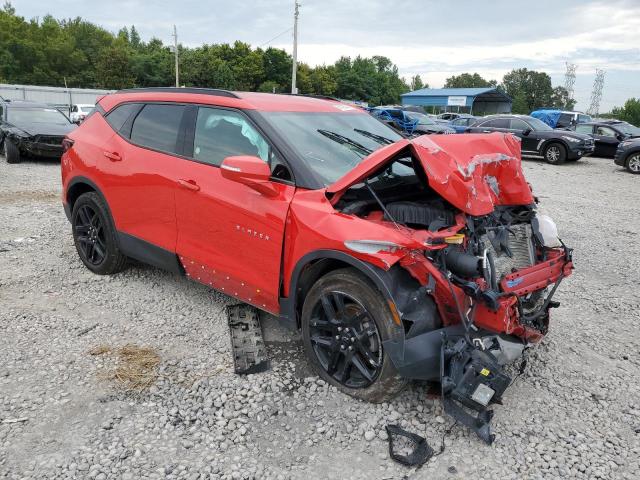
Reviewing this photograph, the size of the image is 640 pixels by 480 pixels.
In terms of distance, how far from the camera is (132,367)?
3.43 meters

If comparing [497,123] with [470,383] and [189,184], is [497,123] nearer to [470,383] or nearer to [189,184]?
[189,184]

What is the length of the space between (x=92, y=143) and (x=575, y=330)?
15.3 feet

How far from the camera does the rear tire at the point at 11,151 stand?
38.9 feet

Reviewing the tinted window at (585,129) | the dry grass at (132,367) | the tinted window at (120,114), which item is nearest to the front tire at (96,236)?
the tinted window at (120,114)

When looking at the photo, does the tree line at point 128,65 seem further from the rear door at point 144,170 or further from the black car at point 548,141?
the rear door at point 144,170

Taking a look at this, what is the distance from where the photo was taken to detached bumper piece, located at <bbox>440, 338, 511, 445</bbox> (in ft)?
8.65

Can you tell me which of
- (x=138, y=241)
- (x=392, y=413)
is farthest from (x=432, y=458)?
(x=138, y=241)

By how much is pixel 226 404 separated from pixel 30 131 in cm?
1151

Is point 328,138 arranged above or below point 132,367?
above

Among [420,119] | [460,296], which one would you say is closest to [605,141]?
[420,119]

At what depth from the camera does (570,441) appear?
9.28ft

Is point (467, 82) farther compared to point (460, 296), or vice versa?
point (467, 82)

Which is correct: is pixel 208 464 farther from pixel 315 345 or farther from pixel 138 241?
pixel 138 241

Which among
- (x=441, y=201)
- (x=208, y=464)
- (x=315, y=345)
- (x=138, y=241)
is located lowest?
(x=208, y=464)
